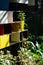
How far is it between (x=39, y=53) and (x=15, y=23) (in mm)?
1059

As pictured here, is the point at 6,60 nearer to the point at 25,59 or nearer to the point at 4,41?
the point at 4,41

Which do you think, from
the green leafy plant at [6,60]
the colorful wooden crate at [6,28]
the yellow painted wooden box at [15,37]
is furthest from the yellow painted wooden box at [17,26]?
the green leafy plant at [6,60]

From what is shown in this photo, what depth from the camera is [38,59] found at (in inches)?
229

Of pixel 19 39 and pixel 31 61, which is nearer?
pixel 31 61

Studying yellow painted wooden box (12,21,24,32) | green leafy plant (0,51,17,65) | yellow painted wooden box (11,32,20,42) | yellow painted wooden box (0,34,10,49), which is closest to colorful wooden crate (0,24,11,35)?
yellow painted wooden box (0,34,10,49)

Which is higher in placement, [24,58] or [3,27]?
[3,27]

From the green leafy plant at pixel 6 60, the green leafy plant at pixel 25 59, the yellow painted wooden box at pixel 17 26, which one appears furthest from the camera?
the yellow painted wooden box at pixel 17 26

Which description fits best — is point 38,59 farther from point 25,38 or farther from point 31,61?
point 25,38

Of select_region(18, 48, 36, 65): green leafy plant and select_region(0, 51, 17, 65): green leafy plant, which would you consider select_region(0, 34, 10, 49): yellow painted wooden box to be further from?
select_region(18, 48, 36, 65): green leafy plant

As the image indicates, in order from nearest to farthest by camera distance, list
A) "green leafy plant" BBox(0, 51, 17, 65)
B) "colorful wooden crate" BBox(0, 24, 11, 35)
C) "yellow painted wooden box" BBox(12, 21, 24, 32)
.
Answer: "green leafy plant" BBox(0, 51, 17, 65), "colorful wooden crate" BBox(0, 24, 11, 35), "yellow painted wooden box" BBox(12, 21, 24, 32)

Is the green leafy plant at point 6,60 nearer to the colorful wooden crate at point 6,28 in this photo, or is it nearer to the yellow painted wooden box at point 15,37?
the colorful wooden crate at point 6,28

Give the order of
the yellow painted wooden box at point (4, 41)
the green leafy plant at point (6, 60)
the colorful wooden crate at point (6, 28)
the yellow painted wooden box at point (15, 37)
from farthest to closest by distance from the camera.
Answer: the yellow painted wooden box at point (15, 37)
the colorful wooden crate at point (6, 28)
the yellow painted wooden box at point (4, 41)
the green leafy plant at point (6, 60)

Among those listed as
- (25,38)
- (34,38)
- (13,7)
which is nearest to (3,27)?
(13,7)

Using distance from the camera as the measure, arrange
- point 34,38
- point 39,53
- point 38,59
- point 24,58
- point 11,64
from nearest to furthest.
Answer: point 11,64, point 24,58, point 38,59, point 39,53, point 34,38
